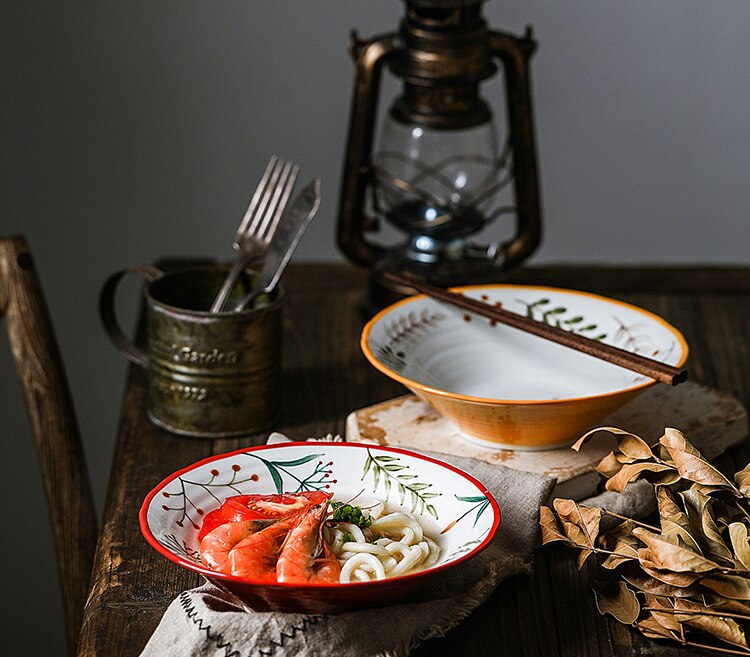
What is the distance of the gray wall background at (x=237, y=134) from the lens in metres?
1.73

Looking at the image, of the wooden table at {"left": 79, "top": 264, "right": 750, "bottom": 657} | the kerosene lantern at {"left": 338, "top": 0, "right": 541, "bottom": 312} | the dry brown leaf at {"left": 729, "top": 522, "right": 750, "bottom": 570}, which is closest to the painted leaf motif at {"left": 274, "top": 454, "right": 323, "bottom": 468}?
the wooden table at {"left": 79, "top": 264, "right": 750, "bottom": 657}

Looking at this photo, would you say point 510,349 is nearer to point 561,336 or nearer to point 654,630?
point 561,336

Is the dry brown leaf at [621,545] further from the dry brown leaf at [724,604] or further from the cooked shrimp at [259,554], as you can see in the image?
the cooked shrimp at [259,554]

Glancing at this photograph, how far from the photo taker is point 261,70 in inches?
69.4

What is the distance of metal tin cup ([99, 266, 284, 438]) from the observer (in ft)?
3.43

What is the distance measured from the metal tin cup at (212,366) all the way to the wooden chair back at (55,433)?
106mm

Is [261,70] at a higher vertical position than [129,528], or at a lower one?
higher

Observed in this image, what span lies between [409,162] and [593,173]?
1.95 feet

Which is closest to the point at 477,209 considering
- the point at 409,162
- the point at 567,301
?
the point at 409,162

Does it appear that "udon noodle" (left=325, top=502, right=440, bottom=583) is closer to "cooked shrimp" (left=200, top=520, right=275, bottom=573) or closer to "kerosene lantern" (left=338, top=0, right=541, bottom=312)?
"cooked shrimp" (left=200, top=520, right=275, bottom=573)

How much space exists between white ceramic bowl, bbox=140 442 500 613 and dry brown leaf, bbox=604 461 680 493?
108 millimetres

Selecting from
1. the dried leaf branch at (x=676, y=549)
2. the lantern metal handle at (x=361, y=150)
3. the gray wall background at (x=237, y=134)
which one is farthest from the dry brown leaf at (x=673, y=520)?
the gray wall background at (x=237, y=134)

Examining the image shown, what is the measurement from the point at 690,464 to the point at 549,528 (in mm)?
113

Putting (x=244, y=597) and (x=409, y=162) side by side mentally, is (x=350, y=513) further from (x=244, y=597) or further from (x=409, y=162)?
(x=409, y=162)
